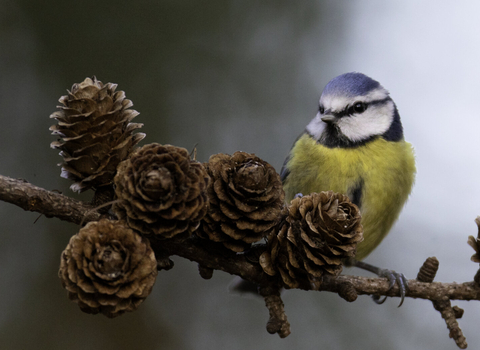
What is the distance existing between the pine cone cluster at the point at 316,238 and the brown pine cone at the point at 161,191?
16 cm

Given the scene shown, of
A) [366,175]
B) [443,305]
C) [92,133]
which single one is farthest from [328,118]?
[92,133]

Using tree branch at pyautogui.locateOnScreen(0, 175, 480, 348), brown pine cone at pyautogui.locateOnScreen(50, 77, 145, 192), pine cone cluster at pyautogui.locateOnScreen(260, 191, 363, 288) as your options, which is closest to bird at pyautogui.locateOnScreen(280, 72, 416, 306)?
tree branch at pyautogui.locateOnScreen(0, 175, 480, 348)

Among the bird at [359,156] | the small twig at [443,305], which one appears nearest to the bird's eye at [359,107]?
the bird at [359,156]

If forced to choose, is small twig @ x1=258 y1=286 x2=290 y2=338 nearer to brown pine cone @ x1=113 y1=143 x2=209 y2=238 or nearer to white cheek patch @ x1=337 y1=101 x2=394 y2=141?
brown pine cone @ x1=113 y1=143 x2=209 y2=238

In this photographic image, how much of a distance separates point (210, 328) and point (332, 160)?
4.29ft

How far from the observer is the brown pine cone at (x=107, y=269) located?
50 centimetres

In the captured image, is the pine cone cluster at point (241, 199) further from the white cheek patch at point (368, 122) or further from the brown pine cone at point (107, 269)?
the white cheek patch at point (368, 122)

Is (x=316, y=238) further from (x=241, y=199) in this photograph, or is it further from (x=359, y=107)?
(x=359, y=107)

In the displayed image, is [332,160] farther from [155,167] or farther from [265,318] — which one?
[265,318]

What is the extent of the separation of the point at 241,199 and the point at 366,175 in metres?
0.77

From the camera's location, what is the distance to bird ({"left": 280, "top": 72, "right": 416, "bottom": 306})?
50.2 inches

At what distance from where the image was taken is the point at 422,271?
921 mm

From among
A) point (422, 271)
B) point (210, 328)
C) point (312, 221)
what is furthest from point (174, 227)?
point (210, 328)

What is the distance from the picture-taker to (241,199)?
0.60m
